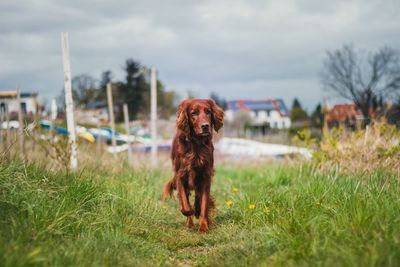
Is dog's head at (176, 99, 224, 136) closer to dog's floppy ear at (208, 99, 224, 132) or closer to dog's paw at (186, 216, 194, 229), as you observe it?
dog's floppy ear at (208, 99, 224, 132)

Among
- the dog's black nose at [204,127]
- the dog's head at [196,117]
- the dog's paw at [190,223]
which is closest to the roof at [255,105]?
the dog's head at [196,117]

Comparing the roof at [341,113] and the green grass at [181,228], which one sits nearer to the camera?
the green grass at [181,228]

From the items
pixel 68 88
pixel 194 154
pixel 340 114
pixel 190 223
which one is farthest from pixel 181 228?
pixel 340 114

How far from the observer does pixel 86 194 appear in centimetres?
443

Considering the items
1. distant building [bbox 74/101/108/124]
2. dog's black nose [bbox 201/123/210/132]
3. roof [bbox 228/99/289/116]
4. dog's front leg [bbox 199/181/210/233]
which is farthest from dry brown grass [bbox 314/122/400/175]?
roof [bbox 228/99/289/116]

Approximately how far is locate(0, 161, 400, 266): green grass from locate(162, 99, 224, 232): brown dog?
30 centimetres

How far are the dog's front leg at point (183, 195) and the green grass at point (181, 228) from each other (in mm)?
220

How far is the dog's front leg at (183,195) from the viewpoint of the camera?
5.20 m

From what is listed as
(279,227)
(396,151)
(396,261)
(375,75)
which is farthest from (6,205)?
(375,75)

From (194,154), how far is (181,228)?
0.83 metres

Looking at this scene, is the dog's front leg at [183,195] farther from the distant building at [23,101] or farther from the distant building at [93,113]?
the distant building at [93,113]

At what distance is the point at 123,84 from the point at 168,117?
37.4ft

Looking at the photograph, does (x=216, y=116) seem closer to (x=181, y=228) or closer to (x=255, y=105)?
(x=181, y=228)

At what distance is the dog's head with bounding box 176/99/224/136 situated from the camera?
5.14m
